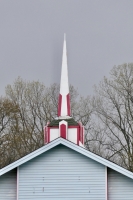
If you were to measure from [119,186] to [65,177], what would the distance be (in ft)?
8.10

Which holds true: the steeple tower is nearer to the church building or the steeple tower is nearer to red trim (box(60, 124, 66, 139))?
red trim (box(60, 124, 66, 139))

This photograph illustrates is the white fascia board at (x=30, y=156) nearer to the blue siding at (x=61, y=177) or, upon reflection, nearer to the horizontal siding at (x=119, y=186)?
the blue siding at (x=61, y=177)

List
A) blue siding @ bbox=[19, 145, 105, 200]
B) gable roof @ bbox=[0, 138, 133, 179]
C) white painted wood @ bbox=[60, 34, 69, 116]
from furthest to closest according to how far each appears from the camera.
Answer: white painted wood @ bbox=[60, 34, 69, 116]
blue siding @ bbox=[19, 145, 105, 200]
gable roof @ bbox=[0, 138, 133, 179]

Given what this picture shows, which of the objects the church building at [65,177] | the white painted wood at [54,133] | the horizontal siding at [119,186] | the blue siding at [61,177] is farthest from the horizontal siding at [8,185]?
the white painted wood at [54,133]

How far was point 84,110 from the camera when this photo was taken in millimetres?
59844

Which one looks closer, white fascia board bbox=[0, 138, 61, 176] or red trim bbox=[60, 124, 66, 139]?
white fascia board bbox=[0, 138, 61, 176]

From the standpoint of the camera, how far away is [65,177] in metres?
28.4

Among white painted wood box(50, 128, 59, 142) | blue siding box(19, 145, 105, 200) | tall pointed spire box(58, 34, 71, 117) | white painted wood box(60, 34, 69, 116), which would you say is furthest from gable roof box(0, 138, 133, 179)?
white painted wood box(60, 34, 69, 116)

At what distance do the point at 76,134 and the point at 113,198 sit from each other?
230 inches

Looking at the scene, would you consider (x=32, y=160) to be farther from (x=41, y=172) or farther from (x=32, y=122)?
(x=32, y=122)

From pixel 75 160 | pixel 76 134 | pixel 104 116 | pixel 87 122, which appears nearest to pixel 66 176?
pixel 75 160

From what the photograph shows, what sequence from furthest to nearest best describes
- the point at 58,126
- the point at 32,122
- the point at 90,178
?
the point at 32,122, the point at 58,126, the point at 90,178

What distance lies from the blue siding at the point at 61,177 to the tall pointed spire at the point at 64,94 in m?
6.66

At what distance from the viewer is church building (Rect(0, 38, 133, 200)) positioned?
28.1 meters
